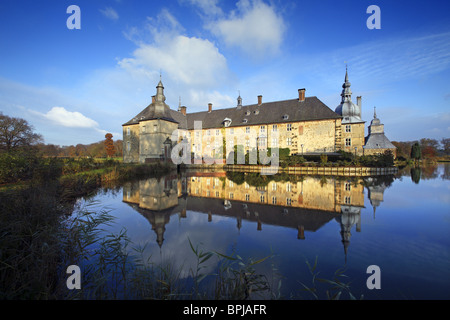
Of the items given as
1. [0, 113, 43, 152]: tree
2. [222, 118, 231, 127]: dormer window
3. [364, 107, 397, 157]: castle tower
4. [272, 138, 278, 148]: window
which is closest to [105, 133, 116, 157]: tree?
[0, 113, 43, 152]: tree

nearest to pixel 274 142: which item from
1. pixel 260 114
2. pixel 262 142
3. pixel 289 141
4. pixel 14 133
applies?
pixel 262 142

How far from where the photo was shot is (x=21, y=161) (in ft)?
26.0

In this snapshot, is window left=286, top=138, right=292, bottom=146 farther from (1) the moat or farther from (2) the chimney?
(1) the moat

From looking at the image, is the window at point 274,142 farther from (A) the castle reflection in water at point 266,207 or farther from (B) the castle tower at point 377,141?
(A) the castle reflection in water at point 266,207

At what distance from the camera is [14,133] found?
797 inches

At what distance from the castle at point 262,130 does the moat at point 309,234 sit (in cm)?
1641

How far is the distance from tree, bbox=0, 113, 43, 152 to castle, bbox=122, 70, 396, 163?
33.3ft

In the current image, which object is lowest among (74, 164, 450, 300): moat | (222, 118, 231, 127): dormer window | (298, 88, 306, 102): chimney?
(74, 164, 450, 300): moat

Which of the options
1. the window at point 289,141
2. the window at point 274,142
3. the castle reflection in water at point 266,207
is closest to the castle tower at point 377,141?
the window at point 289,141

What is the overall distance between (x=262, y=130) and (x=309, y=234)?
23.4 m

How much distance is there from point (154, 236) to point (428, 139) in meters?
67.9

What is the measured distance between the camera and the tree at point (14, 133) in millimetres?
19641

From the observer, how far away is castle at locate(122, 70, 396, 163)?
23.7 m

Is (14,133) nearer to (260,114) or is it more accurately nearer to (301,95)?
(260,114)
